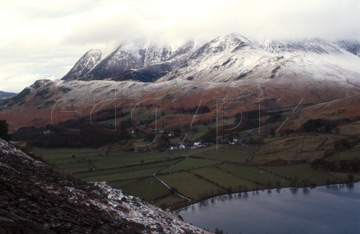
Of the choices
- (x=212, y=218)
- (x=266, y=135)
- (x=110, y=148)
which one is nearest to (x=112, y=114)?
(x=110, y=148)

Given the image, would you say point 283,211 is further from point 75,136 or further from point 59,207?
point 75,136

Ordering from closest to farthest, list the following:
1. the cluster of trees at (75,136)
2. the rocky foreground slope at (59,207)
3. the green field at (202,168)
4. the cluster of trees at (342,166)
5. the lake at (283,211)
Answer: the rocky foreground slope at (59,207) → the lake at (283,211) → the green field at (202,168) → the cluster of trees at (342,166) → the cluster of trees at (75,136)

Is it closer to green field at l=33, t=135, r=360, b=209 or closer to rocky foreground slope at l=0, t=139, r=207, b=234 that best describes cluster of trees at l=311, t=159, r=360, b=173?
green field at l=33, t=135, r=360, b=209

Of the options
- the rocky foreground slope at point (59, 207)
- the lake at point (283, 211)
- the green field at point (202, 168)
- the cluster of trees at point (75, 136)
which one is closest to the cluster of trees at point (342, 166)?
the green field at point (202, 168)

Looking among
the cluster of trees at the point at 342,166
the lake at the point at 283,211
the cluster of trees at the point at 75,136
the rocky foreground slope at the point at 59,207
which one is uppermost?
the rocky foreground slope at the point at 59,207

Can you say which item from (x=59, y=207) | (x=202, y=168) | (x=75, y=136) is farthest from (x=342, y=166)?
(x=75, y=136)

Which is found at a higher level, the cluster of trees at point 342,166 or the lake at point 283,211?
the cluster of trees at point 342,166

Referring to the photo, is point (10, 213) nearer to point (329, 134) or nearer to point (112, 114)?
point (329, 134)

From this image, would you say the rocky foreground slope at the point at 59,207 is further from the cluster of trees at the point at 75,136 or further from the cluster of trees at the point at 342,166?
the cluster of trees at the point at 75,136
